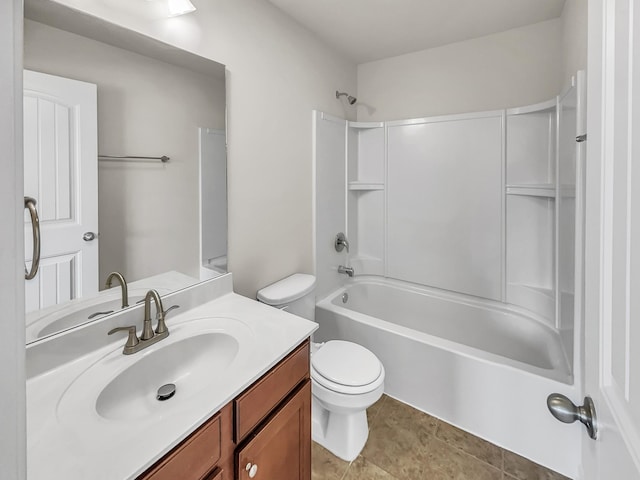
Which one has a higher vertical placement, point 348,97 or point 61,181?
point 348,97

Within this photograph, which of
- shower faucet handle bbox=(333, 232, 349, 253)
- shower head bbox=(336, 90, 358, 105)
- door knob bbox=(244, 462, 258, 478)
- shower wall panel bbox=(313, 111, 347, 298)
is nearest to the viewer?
door knob bbox=(244, 462, 258, 478)

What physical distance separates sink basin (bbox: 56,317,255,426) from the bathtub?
1.13 metres

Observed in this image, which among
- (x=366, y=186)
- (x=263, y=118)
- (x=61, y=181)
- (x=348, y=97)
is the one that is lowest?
(x=61, y=181)

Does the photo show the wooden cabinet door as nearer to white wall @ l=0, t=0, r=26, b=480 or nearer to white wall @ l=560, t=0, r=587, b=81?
white wall @ l=0, t=0, r=26, b=480

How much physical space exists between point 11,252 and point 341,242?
2428 millimetres

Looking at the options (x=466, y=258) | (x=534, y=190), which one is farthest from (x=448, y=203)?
(x=534, y=190)

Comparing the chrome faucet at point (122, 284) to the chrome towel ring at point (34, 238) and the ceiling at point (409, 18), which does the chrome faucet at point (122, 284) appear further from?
the ceiling at point (409, 18)

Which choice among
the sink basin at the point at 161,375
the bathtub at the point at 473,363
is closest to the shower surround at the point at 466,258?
the bathtub at the point at 473,363

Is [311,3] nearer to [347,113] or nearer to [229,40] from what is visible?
[229,40]

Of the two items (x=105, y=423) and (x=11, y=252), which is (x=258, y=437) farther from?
(x=11, y=252)

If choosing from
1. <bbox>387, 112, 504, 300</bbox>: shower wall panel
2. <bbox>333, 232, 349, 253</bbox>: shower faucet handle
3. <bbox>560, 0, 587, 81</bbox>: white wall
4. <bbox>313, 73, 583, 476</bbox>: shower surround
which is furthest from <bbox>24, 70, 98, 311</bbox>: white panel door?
<bbox>387, 112, 504, 300</bbox>: shower wall panel

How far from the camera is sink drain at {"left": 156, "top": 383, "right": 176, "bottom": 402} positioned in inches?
40.1

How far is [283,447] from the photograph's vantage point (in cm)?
107

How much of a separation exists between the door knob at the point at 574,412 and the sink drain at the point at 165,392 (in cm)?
106
